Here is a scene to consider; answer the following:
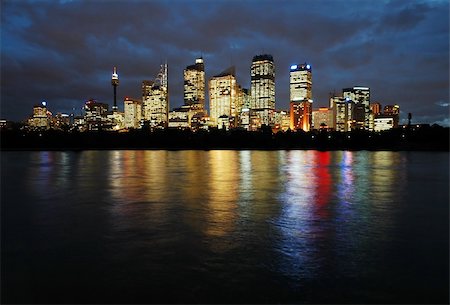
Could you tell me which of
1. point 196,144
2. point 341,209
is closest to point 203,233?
point 341,209

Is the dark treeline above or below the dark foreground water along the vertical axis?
above

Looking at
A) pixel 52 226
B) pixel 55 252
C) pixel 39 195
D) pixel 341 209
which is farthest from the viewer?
pixel 39 195

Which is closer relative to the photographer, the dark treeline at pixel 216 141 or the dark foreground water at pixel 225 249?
the dark foreground water at pixel 225 249

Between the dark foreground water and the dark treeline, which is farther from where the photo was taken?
the dark treeline

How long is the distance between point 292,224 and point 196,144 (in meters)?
138

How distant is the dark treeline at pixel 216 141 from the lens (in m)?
144

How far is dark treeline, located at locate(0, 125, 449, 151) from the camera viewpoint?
144m

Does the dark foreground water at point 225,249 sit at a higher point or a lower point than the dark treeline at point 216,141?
lower

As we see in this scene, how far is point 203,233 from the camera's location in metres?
13.7

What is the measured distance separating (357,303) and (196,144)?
477 feet

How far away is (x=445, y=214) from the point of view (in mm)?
17609

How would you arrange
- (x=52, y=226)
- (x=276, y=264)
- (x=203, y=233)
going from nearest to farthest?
1. (x=276, y=264)
2. (x=203, y=233)
3. (x=52, y=226)

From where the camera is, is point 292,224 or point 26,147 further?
point 26,147

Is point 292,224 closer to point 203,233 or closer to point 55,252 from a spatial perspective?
point 203,233
